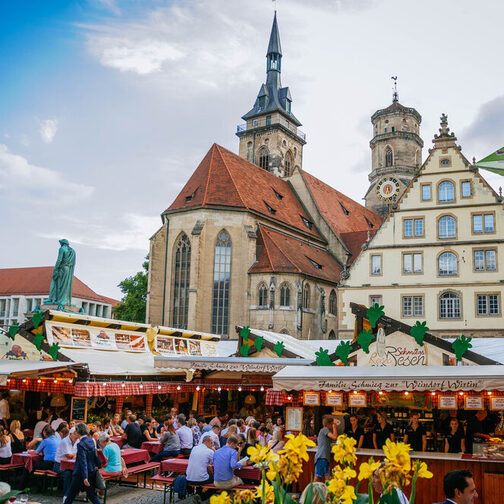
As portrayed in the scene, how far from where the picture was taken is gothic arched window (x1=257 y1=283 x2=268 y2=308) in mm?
35594

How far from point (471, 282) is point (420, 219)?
401 centimetres

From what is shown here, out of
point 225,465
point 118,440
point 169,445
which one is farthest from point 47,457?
point 225,465

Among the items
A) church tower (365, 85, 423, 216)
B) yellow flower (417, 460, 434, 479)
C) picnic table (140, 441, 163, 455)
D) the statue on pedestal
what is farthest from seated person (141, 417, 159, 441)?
church tower (365, 85, 423, 216)

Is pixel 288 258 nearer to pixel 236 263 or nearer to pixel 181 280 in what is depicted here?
pixel 236 263

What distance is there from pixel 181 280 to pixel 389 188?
26971 mm

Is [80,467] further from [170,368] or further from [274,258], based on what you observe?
[274,258]

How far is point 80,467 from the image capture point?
8.77 meters

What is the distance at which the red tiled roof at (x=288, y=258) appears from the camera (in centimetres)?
3581

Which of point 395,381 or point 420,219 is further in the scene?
point 420,219

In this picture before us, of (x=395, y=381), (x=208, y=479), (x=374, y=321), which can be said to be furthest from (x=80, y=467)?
(x=374, y=321)

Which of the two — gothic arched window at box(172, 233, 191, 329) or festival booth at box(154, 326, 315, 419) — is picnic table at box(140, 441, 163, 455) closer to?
festival booth at box(154, 326, 315, 419)

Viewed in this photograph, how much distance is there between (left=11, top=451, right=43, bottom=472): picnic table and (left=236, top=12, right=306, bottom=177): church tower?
44.6 meters

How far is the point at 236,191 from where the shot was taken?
125 feet

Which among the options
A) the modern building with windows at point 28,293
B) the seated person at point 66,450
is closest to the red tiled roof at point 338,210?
the modern building with windows at point 28,293
